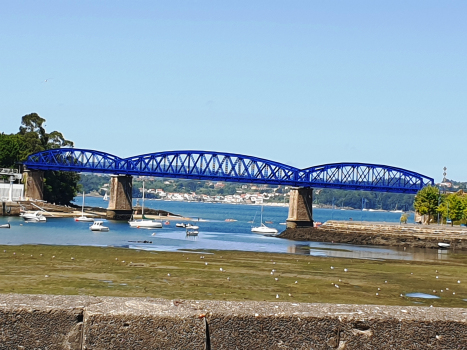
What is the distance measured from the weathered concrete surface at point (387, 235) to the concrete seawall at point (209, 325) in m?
87.4

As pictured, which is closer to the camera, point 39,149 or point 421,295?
point 421,295

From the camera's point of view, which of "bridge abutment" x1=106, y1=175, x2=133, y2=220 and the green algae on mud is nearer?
the green algae on mud

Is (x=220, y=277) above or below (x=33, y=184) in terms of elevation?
below

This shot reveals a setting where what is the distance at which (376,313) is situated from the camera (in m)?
5.26

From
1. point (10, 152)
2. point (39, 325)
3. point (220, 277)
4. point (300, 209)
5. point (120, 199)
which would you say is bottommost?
point (220, 277)

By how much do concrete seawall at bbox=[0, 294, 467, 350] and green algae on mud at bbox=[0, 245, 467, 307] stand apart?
2361 centimetres

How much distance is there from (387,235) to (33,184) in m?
85.5

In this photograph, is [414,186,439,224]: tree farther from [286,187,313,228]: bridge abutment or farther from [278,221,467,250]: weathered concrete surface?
[286,187,313,228]: bridge abutment

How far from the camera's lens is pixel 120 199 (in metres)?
156

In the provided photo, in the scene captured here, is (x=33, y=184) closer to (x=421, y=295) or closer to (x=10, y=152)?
(x=10, y=152)

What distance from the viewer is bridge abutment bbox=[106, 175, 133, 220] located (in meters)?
153

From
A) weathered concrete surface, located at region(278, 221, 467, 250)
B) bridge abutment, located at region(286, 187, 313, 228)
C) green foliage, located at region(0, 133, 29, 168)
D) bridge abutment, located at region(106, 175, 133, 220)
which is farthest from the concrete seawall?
green foliage, located at region(0, 133, 29, 168)

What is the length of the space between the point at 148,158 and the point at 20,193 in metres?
34.0

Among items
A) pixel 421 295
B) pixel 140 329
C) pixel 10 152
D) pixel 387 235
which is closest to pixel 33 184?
pixel 10 152
